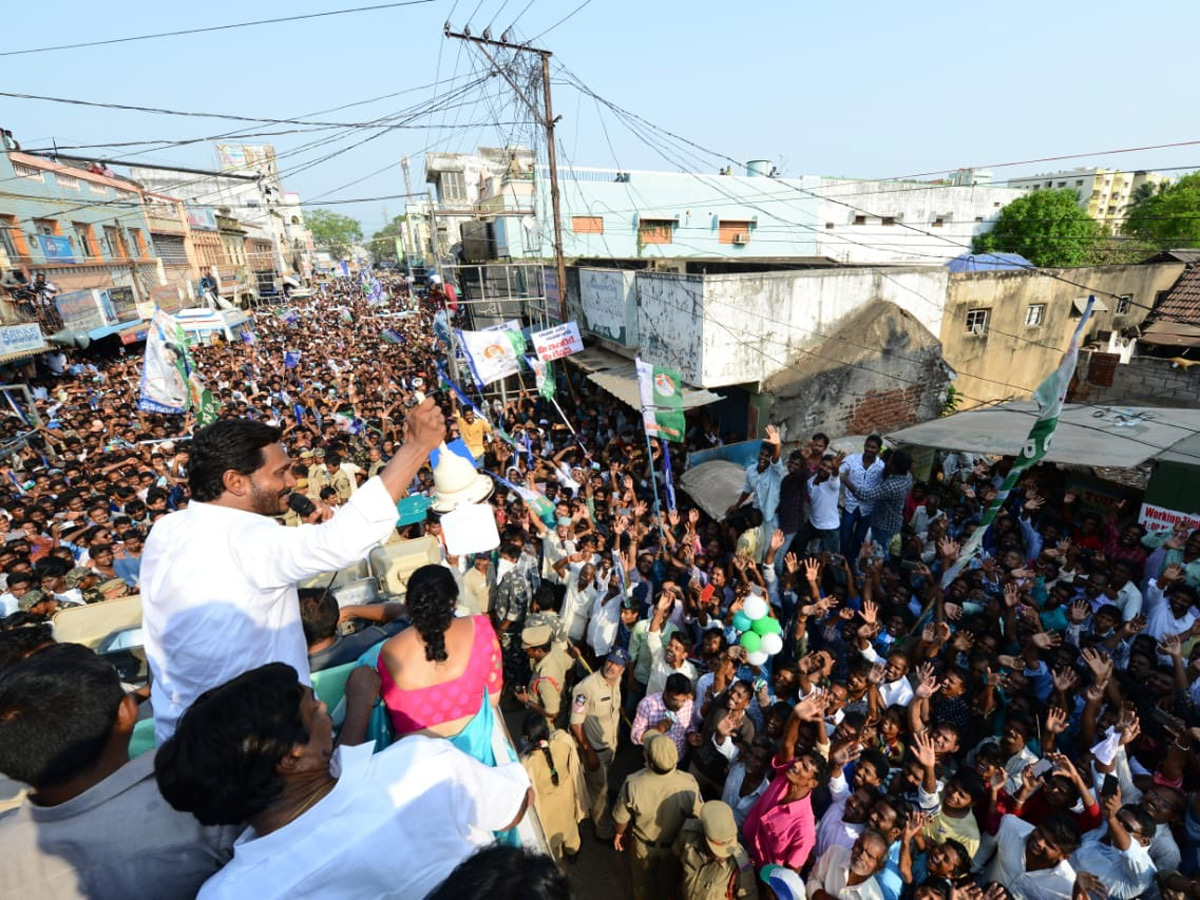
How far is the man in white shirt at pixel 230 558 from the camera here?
1.61 m

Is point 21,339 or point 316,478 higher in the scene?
point 21,339

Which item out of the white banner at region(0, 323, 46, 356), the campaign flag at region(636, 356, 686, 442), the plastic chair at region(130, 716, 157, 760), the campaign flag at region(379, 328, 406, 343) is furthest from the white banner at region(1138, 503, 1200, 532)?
the white banner at region(0, 323, 46, 356)

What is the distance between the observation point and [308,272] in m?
72.2

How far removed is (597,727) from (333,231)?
362ft

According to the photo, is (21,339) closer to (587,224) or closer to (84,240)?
(84,240)

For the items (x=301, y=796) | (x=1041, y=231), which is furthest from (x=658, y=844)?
(x=1041, y=231)

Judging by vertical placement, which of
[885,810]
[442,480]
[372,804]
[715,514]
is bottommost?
[715,514]

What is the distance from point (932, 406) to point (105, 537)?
1336 cm

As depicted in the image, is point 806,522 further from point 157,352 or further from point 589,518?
point 157,352

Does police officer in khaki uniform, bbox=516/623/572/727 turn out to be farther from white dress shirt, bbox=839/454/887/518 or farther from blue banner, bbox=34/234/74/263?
blue banner, bbox=34/234/74/263

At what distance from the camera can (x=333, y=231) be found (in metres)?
96.6

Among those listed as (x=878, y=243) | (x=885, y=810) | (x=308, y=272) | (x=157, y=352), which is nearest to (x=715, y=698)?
(x=885, y=810)

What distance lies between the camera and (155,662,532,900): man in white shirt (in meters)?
1.28

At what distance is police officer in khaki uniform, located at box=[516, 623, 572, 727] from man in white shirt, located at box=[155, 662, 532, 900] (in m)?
2.47
